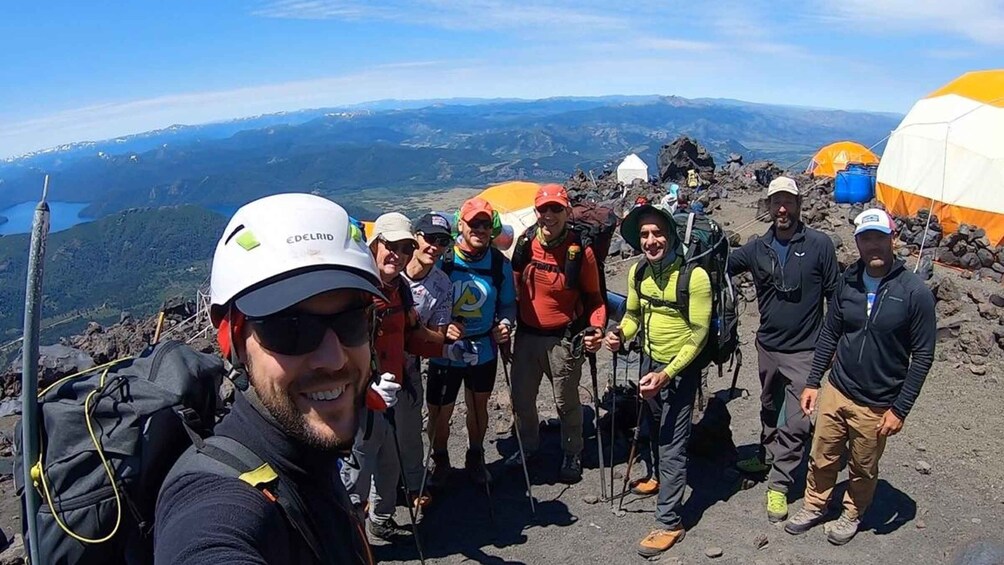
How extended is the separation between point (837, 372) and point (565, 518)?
2609 mm

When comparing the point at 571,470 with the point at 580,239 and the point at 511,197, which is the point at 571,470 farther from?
the point at 511,197

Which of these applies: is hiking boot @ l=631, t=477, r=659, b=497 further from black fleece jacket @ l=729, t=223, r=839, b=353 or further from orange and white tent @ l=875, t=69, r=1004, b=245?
orange and white tent @ l=875, t=69, r=1004, b=245

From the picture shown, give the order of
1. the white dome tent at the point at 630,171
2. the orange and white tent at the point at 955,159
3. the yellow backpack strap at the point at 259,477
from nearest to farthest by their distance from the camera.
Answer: the yellow backpack strap at the point at 259,477 → the orange and white tent at the point at 955,159 → the white dome tent at the point at 630,171

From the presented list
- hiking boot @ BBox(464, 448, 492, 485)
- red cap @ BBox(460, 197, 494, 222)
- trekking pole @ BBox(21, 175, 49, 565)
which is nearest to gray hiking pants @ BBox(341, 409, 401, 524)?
hiking boot @ BBox(464, 448, 492, 485)

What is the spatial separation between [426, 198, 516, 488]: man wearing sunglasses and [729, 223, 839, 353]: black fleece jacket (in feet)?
7.16

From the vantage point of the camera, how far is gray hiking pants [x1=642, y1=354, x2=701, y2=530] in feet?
15.6

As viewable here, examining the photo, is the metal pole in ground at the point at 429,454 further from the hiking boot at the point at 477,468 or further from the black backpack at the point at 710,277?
the black backpack at the point at 710,277

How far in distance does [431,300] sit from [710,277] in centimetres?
217

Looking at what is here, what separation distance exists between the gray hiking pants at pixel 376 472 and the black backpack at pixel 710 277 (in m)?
2.32

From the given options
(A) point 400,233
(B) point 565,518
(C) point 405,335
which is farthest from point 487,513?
(A) point 400,233

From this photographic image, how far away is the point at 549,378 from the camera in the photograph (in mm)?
5613

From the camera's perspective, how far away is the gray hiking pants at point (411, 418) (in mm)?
4793

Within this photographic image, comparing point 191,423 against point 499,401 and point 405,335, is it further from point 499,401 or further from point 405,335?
point 499,401

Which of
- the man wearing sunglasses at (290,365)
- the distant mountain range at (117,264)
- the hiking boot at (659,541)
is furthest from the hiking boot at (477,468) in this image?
the distant mountain range at (117,264)
